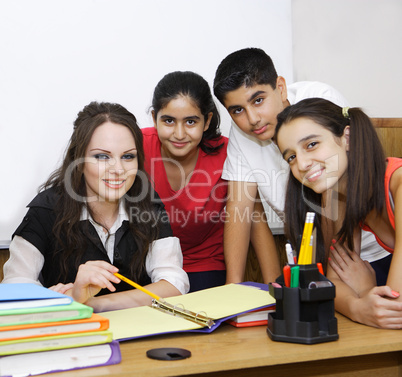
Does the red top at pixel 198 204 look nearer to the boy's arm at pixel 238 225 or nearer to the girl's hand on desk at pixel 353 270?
the boy's arm at pixel 238 225

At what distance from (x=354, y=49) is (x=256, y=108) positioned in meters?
0.87

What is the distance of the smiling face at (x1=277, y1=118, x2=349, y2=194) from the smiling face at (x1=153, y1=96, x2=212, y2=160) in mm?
473

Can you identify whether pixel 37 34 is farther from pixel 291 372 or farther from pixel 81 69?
pixel 291 372

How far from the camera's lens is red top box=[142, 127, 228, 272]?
179 cm

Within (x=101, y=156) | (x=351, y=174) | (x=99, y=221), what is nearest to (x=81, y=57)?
(x=101, y=156)

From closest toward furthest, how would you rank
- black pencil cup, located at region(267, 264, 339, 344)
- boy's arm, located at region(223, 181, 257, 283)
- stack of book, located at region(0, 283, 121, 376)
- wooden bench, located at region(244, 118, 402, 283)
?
1. stack of book, located at region(0, 283, 121, 376)
2. black pencil cup, located at region(267, 264, 339, 344)
3. boy's arm, located at region(223, 181, 257, 283)
4. wooden bench, located at region(244, 118, 402, 283)

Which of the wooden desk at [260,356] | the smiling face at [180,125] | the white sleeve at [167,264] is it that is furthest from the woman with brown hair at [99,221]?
the wooden desk at [260,356]

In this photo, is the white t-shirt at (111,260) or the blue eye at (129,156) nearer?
the white t-shirt at (111,260)

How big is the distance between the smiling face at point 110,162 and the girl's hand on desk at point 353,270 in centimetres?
57

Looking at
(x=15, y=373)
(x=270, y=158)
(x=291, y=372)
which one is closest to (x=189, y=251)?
(x=270, y=158)

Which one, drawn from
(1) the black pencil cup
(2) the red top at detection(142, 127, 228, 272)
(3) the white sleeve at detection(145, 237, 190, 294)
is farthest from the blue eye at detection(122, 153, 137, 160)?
(1) the black pencil cup

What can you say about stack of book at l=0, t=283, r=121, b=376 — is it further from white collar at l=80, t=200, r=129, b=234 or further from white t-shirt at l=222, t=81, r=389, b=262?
white t-shirt at l=222, t=81, r=389, b=262

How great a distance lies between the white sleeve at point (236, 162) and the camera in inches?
69.1

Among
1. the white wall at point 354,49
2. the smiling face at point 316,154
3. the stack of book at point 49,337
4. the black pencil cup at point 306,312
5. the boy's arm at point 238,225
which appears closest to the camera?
the stack of book at point 49,337
